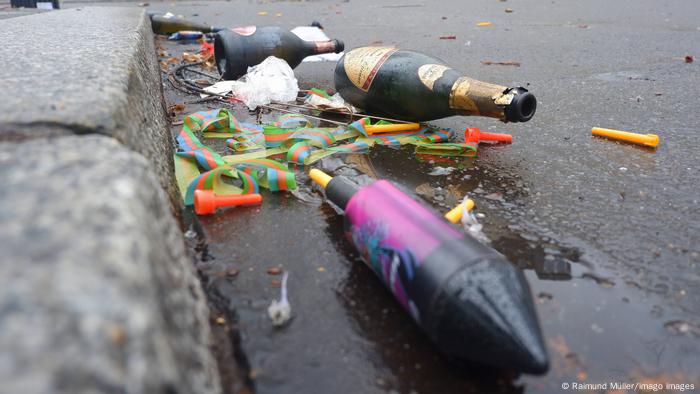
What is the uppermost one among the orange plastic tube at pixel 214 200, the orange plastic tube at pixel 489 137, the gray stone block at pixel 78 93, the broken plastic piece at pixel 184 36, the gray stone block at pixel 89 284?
the gray stone block at pixel 78 93

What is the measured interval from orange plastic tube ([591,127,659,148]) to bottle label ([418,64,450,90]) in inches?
27.5

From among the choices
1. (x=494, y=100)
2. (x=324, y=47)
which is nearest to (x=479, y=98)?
(x=494, y=100)

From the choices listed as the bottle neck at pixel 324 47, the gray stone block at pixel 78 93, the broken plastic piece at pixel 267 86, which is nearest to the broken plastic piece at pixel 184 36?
the bottle neck at pixel 324 47

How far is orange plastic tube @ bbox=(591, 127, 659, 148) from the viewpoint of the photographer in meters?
1.94

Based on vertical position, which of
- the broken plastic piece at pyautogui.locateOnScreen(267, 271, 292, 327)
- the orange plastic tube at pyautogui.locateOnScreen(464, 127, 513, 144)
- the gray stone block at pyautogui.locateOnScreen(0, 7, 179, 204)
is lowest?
the broken plastic piece at pyautogui.locateOnScreen(267, 271, 292, 327)

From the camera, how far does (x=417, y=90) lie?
2.02m

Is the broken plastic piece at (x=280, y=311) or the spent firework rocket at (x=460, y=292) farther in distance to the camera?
the broken plastic piece at (x=280, y=311)

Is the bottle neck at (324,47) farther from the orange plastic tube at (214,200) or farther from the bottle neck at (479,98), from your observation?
the orange plastic tube at (214,200)

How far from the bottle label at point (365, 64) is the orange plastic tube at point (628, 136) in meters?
0.92

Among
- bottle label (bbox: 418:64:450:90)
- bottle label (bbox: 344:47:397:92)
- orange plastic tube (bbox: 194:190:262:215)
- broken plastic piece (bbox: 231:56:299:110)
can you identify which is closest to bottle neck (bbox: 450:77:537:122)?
bottle label (bbox: 418:64:450:90)

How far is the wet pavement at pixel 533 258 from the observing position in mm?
921

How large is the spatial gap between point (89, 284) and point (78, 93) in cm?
72

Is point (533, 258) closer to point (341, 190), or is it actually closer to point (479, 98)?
point (341, 190)

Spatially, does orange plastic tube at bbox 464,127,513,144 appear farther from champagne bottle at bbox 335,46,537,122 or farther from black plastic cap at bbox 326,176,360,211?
black plastic cap at bbox 326,176,360,211
